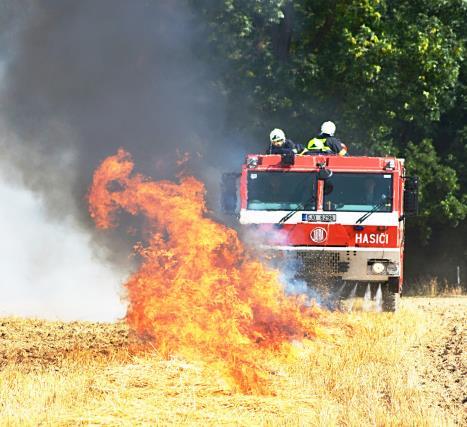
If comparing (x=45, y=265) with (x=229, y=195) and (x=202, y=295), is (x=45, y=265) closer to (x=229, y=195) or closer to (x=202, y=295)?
(x=229, y=195)

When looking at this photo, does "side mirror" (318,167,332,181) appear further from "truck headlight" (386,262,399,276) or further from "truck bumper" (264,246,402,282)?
"truck headlight" (386,262,399,276)

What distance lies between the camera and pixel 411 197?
687 inches

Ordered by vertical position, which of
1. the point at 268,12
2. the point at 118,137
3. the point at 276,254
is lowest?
the point at 276,254

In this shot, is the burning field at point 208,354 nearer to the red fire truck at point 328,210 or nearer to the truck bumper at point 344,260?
the truck bumper at point 344,260

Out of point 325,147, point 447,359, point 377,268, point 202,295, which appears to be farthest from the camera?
point 325,147

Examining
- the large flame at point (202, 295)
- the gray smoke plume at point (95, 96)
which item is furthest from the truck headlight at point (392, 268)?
the gray smoke plume at point (95, 96)

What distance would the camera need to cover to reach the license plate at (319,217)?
17.6 meters

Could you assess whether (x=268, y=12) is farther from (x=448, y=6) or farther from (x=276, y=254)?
(x=276, y=254)

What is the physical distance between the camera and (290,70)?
27359 mm

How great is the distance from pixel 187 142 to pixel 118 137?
2.13 metres

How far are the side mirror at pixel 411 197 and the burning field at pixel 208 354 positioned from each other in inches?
72.9

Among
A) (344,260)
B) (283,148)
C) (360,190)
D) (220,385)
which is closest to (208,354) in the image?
(220,385)

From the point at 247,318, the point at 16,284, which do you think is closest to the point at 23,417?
the point at 247,318

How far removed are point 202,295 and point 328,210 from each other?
5.68m
